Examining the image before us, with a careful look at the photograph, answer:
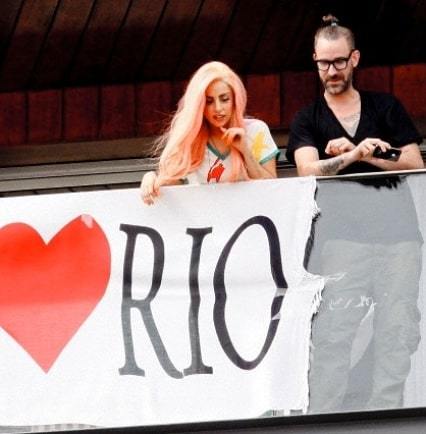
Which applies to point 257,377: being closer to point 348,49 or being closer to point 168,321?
point 168,321

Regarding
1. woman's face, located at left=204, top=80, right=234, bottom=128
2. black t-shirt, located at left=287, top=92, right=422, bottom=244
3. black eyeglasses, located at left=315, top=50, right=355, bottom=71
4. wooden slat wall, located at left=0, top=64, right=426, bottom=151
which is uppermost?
wooden slat wall, located at left=0, top=64, right=426, bottom=151

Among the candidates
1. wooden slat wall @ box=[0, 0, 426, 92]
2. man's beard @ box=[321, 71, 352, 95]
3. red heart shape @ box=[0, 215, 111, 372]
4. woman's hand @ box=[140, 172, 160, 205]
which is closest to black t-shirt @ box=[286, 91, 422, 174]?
man's beard @ box=[321, 71, 352, 95]

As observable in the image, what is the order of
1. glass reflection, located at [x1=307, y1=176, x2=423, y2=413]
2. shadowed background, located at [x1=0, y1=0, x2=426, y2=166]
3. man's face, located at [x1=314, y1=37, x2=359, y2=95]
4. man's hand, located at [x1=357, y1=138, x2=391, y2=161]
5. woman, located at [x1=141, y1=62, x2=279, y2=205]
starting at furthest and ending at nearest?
shadowed background, located at [x1=0, y1=0, x2=426, y2=166]
man's face, located at [x1=314, y1=37, x2=359, y2=95]
woman, located at [x1=141, y1=62, x2=279, y2=205]
man's hand, located at [x1=357, y1=138, x2=391, y2=161]
glass reflection, located at [x1=307, y1=176, x2=423, y2=413]

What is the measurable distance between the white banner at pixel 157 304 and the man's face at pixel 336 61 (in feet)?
1.63

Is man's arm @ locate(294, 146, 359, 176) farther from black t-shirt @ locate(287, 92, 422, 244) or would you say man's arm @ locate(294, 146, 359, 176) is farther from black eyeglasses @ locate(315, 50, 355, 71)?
A: black eyeglasses @ locate(315, 50, 355, 71)

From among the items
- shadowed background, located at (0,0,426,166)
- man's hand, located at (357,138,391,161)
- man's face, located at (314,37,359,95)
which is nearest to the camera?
man's hand, located at (357,138,391,161)

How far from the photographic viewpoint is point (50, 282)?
8.55 m

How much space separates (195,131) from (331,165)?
64cm

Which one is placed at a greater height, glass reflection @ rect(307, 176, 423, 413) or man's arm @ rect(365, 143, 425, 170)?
man's arm @ rect(365, 143, 425, 170)

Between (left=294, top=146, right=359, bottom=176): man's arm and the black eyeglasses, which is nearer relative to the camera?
(left=294, top=146, right=359, bottom=176): man's arm

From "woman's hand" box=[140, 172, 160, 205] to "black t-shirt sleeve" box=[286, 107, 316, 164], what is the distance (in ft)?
2.21

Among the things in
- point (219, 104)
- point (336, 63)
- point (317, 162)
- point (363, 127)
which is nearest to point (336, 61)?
point (336, 63)

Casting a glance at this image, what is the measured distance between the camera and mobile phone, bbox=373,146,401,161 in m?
8.22

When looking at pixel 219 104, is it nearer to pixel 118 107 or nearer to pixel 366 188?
pixel 366 188
